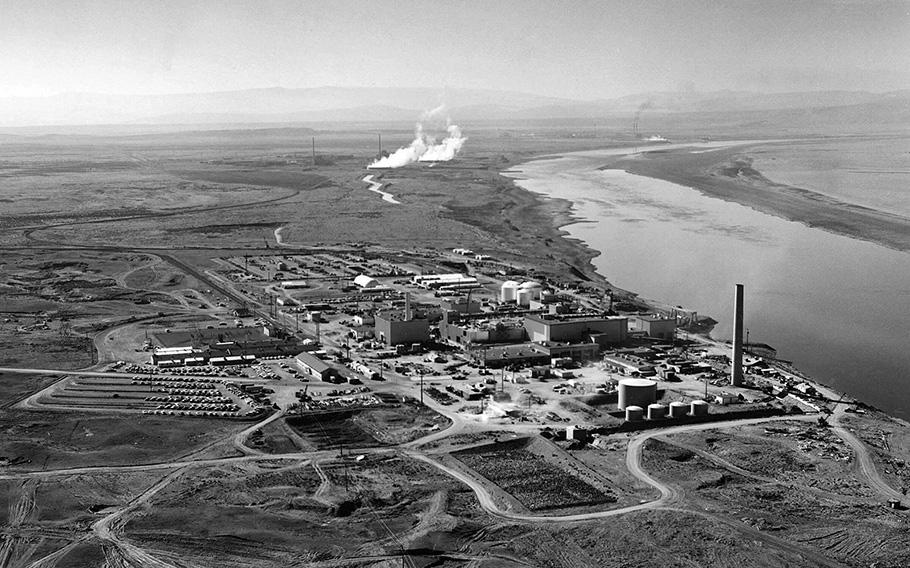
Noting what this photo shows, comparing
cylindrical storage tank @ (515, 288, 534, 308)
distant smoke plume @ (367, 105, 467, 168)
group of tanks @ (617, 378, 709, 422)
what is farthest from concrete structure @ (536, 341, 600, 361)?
distant smoke plume @ (367, 105, 467, 168)

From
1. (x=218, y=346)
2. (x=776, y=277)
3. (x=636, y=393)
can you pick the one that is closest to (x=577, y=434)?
(x=636, y=393)

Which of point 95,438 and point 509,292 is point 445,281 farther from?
point 95,438

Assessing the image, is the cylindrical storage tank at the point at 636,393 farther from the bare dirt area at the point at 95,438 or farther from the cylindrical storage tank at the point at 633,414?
the bare dirt area at the point at 95,438

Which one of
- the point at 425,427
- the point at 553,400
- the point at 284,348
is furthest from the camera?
the point at 284,348

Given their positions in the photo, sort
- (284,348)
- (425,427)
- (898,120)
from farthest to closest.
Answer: (898,120), (284,348), (425,427)

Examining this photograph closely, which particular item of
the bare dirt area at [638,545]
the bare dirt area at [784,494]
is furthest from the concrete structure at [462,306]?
the bare dirt area at [638,545]

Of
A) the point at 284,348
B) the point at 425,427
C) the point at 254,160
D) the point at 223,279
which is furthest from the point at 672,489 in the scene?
the point at 254,160

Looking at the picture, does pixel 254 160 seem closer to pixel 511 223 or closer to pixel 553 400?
pixel 511 223

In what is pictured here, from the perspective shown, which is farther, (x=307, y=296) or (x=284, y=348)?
(x=307, y=296)
